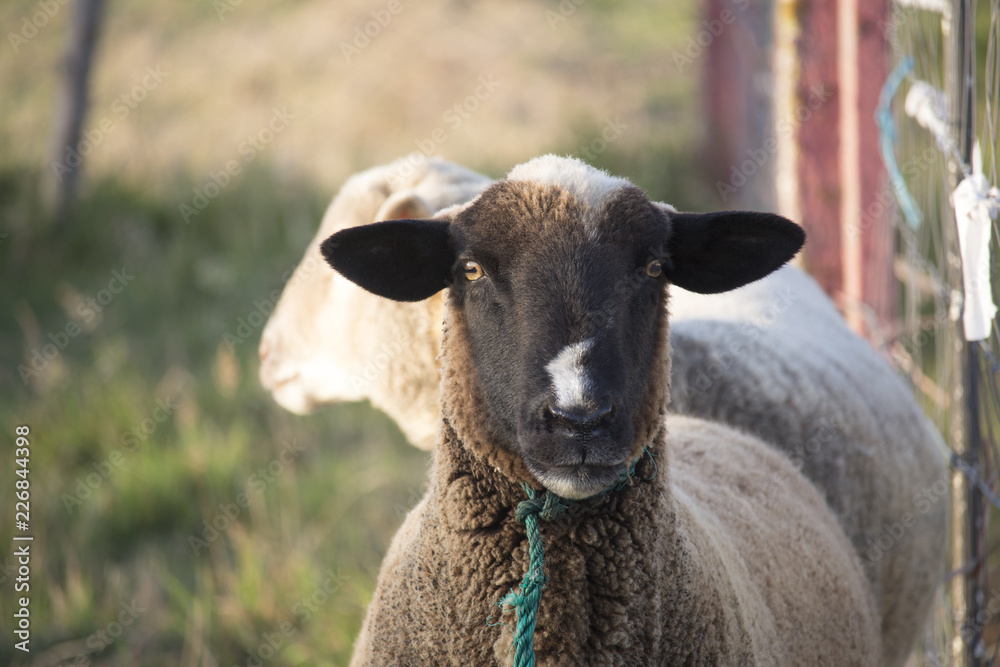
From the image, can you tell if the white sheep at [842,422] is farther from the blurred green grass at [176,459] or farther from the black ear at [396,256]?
the blurred green grass at [176,459]

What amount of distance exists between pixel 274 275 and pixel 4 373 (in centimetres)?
225

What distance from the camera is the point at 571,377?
1.57 m

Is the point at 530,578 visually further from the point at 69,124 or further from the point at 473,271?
the point at 69,124

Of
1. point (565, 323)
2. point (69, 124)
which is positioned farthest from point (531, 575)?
point (69, 124)

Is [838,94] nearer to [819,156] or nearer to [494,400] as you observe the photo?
[819,156]

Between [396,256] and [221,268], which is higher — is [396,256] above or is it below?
above

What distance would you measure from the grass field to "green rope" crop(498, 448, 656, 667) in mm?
2137

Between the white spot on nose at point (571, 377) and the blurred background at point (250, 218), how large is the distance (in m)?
1.69

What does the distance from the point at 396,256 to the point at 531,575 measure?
0.77 meters

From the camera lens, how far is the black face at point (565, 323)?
1574 mm

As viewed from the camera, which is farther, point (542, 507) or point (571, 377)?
point (542, 507)

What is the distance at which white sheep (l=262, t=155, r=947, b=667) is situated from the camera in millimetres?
2812

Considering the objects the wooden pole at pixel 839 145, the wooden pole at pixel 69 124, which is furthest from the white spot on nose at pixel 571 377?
the wooden pole at pixel 69 124

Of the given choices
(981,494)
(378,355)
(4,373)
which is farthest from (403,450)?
(981,494)
